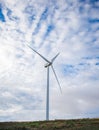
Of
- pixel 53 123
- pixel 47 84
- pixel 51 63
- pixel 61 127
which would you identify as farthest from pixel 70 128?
pixel 51 63

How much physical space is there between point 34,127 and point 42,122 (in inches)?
169

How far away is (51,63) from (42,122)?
26.7m

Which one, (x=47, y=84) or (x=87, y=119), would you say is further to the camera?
(x=47, y=84)

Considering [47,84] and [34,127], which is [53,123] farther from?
[47,84]

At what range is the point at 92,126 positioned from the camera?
1752 inches

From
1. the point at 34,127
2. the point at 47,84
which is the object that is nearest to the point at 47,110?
the point at 47,84

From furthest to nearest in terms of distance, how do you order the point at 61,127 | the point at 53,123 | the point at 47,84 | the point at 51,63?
the point at 51,63 < the point at 47,84 < the point at 53,123 < the point at 61,127

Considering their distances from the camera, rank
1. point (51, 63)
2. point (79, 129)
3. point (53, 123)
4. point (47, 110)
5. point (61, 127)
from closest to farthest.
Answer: point (79, 129) → point (61, 127) → point (53, 123) → point (47, 110) → point (51, 63)

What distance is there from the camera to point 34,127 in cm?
4875

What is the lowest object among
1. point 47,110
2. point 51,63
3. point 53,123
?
point 53,123

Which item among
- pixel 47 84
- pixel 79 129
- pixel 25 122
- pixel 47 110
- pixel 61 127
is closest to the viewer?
pixel 79 129

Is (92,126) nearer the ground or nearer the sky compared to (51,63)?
nearer the ground

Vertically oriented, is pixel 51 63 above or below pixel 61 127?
above

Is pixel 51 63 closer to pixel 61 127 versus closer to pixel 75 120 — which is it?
pixel 75 120
